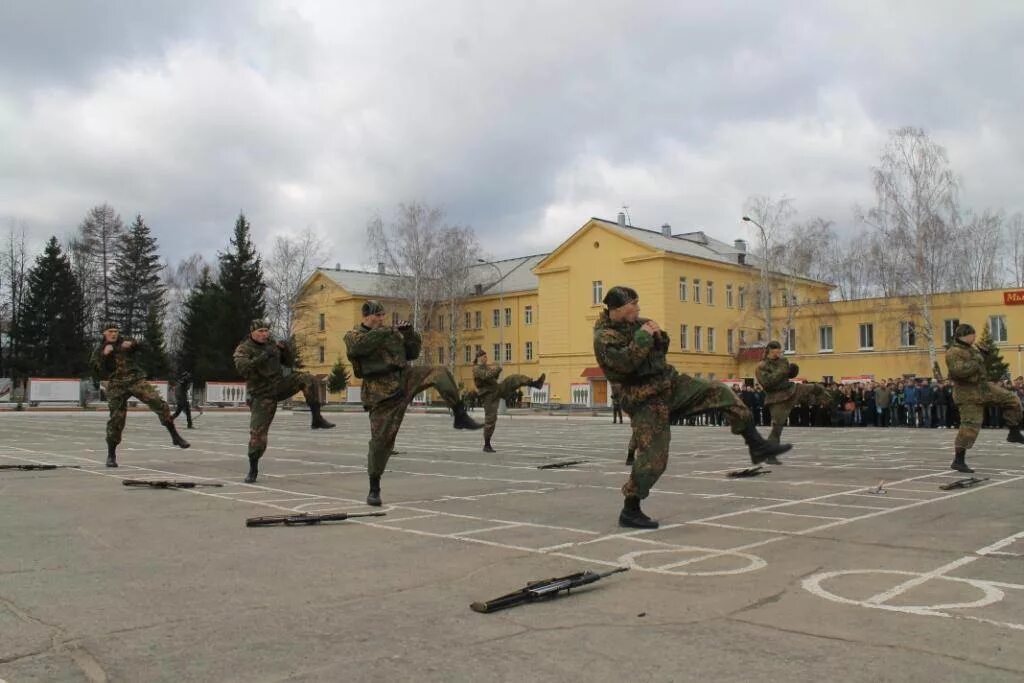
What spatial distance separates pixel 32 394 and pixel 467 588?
52.4 m

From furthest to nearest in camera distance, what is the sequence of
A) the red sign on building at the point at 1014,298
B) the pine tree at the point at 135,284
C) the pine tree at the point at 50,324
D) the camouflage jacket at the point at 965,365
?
1. the pine tree at the point at 135,284
2. the pine tree at the point at 50,324
3. the red sign on building at the point at 1014,298
4. the camouflage jacket at the point at 965,365

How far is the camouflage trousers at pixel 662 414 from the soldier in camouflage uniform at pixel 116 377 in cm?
967

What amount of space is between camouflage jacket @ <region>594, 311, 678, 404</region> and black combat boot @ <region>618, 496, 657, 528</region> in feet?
2.89

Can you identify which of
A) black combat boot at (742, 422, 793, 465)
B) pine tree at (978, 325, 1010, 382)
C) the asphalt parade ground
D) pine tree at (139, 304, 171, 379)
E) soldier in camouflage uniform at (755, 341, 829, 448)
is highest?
pine tree at (139, 304, 171, 379)

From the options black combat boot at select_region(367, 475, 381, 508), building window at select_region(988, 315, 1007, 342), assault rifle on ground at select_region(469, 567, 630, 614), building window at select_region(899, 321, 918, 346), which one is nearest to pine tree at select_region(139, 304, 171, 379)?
building window at select_region(899, 321, 918, 346)

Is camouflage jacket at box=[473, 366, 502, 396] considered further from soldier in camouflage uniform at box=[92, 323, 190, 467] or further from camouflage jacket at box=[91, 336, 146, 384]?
camouflage jacket at box=[91, 336, 146, 384]

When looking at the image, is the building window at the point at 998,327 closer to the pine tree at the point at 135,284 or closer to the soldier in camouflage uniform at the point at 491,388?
the soldier in camouflage uniform at the point at 491,388

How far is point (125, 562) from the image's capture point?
6367 mm

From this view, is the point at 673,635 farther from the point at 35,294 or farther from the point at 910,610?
the point at 35,294

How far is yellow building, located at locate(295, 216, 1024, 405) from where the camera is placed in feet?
189

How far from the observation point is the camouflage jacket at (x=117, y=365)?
560 inches

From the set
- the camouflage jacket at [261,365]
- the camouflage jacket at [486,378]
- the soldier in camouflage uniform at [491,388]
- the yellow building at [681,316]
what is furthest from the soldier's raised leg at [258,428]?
the yellow building at [681,316]

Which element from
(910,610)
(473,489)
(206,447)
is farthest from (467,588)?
(206,447)

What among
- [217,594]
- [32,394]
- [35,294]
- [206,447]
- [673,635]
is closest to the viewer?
[673,635]
